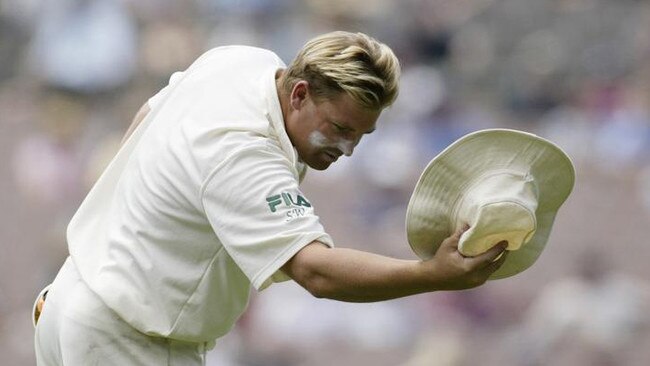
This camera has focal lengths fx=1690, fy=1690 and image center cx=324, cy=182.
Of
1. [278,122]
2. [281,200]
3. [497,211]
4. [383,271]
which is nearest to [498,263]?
[497,211]

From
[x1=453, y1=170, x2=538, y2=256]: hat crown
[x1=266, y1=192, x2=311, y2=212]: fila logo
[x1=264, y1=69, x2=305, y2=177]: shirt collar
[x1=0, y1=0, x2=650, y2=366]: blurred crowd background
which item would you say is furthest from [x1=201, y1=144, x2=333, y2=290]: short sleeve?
[x1=0, y1=0, x2=650, y2=366]: blurred crowd background

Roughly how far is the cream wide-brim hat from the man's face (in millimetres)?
366

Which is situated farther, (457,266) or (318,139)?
(318,139)

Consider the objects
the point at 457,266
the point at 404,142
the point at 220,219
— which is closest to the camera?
the point at 457,266

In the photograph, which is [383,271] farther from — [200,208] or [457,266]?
[200,208]

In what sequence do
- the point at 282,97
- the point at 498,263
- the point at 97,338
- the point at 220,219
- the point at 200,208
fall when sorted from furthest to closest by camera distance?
1. the point at 97,338
2. the point at 282,97
3. the point at 200,208
4. the point at 220,219
5. the point at 498,263

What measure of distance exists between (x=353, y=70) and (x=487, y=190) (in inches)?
22.1

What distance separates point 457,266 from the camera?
14.5 ft

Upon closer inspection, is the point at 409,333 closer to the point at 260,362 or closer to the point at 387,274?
the point at 260,362

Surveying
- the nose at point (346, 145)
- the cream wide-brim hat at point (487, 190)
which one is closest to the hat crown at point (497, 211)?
the cream wide-brim hat at point (487, 190)

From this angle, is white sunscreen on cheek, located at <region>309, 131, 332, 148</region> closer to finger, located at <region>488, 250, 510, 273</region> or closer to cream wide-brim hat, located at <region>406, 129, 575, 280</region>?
cream wide-brim hat, located at <region>406, 129, 575, 280</region>

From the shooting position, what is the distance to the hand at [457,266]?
441cm

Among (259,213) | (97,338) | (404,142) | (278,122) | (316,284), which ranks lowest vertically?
(404,142)

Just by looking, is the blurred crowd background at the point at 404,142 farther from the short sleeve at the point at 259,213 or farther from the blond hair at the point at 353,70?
the short sleeve at the point at 259,213
